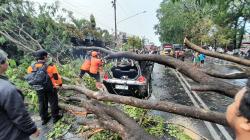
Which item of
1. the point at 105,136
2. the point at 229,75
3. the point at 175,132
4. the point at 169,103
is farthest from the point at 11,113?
the point at 175,132

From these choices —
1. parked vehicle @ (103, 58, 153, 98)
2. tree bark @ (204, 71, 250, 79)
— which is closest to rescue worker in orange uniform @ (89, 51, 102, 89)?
parked vehicle @ (103, 58, 153, 98)

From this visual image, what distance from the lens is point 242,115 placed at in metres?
1.05

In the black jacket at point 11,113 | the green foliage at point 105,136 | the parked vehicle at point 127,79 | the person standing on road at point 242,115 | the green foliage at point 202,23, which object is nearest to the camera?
the person standing on road at point 242,115

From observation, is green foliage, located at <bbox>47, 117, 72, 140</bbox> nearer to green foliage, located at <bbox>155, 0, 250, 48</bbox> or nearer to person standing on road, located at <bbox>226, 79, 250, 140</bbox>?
person standing on road, located at <bbox>226, 79, 250, 140</bbox>

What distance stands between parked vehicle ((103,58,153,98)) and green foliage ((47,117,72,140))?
4532 mm

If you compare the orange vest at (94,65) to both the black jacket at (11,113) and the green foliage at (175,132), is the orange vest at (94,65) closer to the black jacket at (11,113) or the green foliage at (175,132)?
the green foliage at (175,132)

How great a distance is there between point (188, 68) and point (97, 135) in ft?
10.9

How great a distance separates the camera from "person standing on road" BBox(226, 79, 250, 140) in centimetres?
104

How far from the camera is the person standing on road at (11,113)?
11.5ft

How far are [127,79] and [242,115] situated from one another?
38.2ft

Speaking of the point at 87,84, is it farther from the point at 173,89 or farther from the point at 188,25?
the point at 188,25

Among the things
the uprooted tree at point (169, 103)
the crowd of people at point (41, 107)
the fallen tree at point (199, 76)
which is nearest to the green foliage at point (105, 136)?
the uprooted tree at point (169, 103)

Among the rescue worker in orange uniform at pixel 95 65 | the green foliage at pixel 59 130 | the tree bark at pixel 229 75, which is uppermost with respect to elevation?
the tree bark at pixel 229 75

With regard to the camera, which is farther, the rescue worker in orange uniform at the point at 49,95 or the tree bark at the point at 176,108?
the rescue worker in orange uniform at the point at 49,95
